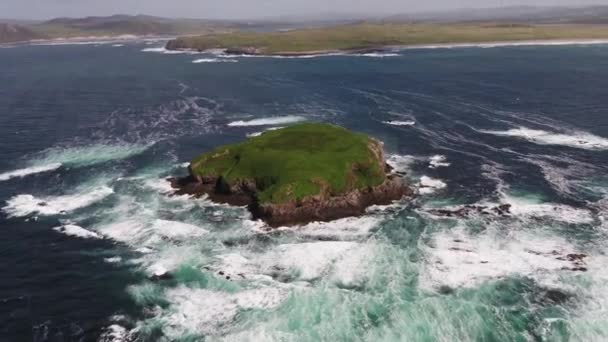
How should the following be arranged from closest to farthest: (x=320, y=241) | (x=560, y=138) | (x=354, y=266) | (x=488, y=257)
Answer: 1. (x=354, y=266)
2. (x=488, y=257)
3. (x=320, y=241)
4. (x=560, y=138)

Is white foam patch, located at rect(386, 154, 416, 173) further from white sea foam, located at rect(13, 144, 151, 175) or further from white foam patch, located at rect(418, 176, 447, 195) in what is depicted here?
white sea foam, located at rect(13, 144, 151, 175)

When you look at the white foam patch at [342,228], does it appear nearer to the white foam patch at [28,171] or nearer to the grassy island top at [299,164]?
the grassy island top at [299,164]

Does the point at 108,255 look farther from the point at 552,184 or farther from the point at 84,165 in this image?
the point at 552,184

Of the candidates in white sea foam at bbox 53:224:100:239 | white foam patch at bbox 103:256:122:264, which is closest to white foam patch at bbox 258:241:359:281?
white foam patch at bbox 103:256:122:264

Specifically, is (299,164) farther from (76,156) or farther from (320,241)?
(76,156)

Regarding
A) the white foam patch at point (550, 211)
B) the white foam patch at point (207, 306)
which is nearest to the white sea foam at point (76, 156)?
the white foam patch at point (207, 306)

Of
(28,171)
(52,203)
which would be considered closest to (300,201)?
(52,203)
